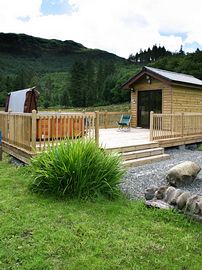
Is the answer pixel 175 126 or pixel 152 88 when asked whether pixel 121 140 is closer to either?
pixel 175 126

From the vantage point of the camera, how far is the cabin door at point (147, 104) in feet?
46.0

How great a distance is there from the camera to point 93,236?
3400mm

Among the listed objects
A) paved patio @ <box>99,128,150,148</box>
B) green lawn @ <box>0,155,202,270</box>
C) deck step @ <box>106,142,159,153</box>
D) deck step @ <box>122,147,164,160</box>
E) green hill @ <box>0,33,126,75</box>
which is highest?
green hill @ <box>0,33,126,75</box>

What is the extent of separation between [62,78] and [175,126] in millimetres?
59216

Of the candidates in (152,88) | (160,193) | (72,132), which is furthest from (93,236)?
(152,88)

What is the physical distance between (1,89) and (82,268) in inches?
2047

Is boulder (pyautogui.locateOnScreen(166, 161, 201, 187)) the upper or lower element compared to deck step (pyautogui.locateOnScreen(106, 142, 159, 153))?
lower

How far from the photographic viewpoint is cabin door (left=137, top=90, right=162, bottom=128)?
14008 millimetres

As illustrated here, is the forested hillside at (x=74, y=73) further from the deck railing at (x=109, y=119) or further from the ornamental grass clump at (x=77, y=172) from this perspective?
the ornamental grass clump at (x=77, y=172)

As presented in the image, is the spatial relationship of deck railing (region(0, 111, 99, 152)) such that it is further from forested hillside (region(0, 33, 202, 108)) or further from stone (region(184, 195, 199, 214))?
forested hillside (region(0, 33, 202, 108))

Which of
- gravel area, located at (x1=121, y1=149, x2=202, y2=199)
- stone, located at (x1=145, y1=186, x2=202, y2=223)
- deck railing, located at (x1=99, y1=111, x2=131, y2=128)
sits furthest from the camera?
deck railing, located at (x1=99, y1=111, x2=131, y2=128)

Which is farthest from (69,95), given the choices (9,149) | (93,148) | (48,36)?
Result: (48,36)

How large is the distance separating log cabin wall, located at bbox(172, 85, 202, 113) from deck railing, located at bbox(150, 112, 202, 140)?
1401 mm

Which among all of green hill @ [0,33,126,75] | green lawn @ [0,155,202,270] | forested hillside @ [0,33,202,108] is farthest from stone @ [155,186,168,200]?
green hill @ [0,33,126,75]
